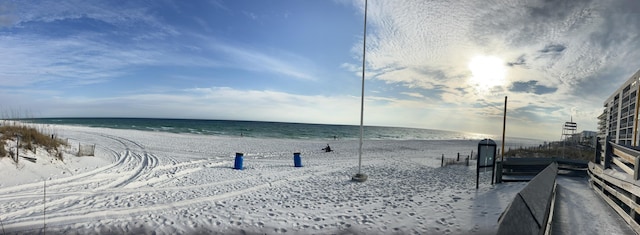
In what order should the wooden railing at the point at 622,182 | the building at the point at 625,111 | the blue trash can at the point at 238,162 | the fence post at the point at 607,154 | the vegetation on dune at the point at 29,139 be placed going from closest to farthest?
the wooden railing at the point at 622,182 → the fence post at the point at 607,154 → the vegetation on dune at the point at 29,139 → the blue trash can at the point at 238,162 → the building at the point at 625,111

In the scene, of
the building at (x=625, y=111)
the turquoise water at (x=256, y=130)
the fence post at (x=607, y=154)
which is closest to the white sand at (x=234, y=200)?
the fence post at (x=607, y=154)

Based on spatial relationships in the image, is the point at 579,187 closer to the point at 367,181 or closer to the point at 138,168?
Result: the point at 367,181

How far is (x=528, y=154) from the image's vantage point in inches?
886

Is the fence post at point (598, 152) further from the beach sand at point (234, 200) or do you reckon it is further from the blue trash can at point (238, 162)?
the blue trash can at point (238, 162)

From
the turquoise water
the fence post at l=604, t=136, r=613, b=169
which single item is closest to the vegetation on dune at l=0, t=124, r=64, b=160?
the turquoise water

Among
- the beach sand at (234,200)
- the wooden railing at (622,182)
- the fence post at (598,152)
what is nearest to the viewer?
the wooden railing at (622,182)

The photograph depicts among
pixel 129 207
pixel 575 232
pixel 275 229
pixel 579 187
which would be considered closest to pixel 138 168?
pixel 129 207

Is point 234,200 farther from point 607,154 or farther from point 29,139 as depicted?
point 29,139

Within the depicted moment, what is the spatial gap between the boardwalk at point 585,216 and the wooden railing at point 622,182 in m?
0.14

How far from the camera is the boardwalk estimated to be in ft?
15.4

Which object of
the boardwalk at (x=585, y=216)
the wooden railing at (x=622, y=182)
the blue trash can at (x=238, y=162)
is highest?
the wooden railing at (x=622, y=182)

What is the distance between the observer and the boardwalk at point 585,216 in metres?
4.71

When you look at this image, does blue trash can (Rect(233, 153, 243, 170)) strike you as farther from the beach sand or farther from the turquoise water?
the turquoise water

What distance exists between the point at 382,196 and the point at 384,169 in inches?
237
